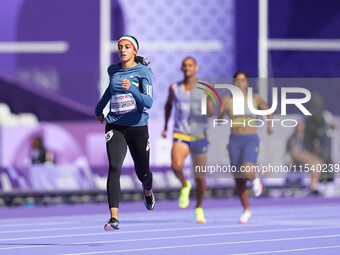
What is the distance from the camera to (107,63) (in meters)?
23.4

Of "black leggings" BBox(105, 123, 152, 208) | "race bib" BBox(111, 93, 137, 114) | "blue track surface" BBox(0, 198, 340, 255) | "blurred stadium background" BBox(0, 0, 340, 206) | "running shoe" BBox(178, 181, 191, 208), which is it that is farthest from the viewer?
"blurred stadium background" BBox(0, 0, 340, 206)

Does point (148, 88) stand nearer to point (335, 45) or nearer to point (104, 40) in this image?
point (104, 40)

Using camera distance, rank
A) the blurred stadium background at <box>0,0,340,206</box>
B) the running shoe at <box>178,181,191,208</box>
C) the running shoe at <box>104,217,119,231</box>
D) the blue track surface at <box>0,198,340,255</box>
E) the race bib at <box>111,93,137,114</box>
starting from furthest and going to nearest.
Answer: the blurred stadium background at <box>0,0,340,206</box>
the running shoe at <box>178,181,191,208</box>
the blue track surface at <box>0,198,340,255</box>
the race bib at <box>111,93,137,114</box>
the running shoe at <box>104,217,119,231</box>

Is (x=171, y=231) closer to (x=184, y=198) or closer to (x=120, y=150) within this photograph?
(x=184, y=198)

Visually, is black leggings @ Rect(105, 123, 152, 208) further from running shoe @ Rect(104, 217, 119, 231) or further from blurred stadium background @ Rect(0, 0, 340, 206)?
blurred stadium background @ Rect(0, 0, 340, 206)

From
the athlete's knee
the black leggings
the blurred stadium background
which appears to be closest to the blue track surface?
the black leggings

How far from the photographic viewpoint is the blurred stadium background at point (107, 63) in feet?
64.4

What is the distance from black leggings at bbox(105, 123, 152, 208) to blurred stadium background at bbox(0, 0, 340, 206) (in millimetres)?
8679

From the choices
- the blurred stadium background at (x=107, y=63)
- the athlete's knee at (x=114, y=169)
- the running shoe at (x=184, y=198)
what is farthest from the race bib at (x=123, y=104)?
the blurred stadium background at (x=107, y=63)

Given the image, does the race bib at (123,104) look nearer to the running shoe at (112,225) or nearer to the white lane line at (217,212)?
the running shoe at (112,225)

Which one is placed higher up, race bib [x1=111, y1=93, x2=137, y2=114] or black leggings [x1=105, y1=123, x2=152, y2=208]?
race bib [x1=111, y1=93, x2=137, y2=114]

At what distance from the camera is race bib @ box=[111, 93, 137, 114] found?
9.85 m

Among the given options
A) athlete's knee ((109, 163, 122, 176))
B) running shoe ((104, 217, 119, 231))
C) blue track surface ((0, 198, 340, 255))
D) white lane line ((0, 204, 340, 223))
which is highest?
athlete's knee ((109, 163, 122, 176))

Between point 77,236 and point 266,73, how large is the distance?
44.6 ft
